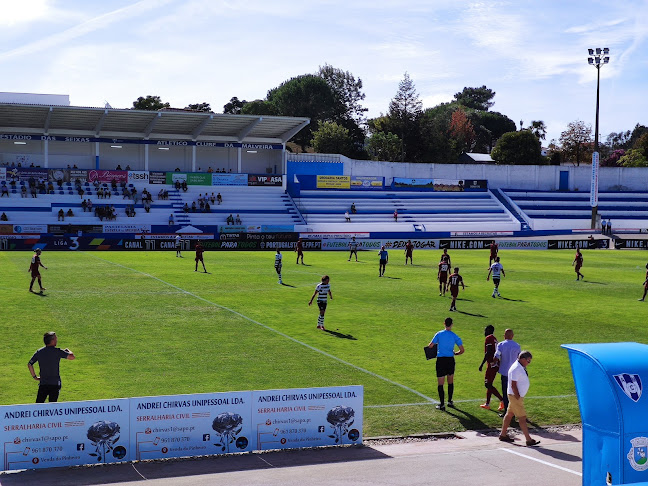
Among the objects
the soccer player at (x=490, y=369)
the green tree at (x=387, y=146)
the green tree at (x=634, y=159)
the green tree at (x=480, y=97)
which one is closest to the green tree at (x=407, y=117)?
the green tree at (x=387, y=146)

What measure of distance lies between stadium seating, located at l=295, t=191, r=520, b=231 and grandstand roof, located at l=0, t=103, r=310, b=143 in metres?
8.02

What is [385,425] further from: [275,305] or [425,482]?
[275,305]

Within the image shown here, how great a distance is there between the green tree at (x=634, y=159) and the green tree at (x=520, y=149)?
15.1 meters

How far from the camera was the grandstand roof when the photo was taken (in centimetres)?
6778

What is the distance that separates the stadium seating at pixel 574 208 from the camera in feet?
250

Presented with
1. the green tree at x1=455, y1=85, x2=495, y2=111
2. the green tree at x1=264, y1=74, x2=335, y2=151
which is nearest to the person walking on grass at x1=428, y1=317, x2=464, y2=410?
the green tree at x1=264, y1=74, x2=335, y2=151

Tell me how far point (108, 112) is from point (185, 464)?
202 feet

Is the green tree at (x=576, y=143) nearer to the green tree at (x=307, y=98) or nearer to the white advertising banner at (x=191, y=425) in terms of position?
the green tree at (x=307, y=98)

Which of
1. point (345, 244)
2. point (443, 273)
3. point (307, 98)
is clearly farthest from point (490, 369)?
point (307, 98)

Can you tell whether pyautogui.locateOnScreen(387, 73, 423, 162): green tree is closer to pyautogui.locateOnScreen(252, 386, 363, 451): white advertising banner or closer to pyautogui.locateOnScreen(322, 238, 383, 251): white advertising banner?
pyautogui.locateOnScreen(322, 238, 383, 251): white advertising banner

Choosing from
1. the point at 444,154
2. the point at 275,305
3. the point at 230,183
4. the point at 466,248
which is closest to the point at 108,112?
the point at 230,183

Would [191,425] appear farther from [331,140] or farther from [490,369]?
[331,140]

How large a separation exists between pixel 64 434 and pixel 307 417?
3773 mm

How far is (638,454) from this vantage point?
303 inches
